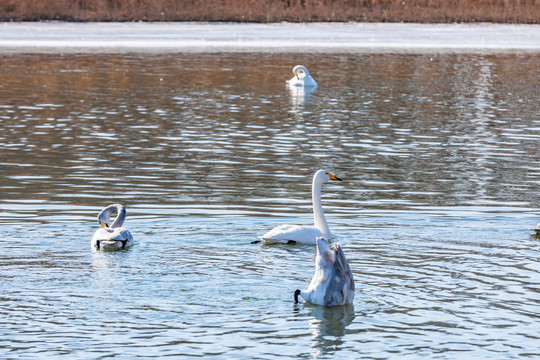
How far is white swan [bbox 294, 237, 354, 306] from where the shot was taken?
9.38 m

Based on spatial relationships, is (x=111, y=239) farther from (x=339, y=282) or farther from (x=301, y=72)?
(x=301, y=72)

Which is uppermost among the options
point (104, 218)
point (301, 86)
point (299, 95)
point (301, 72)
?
point (301, 72)

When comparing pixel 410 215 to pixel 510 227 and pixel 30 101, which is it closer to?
pixel 510 227

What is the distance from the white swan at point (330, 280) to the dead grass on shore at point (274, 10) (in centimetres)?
4006

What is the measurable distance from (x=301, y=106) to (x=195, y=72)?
834cm

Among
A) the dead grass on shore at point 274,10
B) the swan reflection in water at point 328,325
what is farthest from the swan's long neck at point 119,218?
the dead grass on shore at point 274,10

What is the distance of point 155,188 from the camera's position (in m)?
15.5

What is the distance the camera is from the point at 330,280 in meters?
9.47

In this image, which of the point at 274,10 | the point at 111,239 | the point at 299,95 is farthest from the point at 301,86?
the point at 274,10

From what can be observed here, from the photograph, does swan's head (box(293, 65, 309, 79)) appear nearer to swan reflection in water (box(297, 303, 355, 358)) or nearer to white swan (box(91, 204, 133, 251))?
white swan (box(91, 204, 133, 251))

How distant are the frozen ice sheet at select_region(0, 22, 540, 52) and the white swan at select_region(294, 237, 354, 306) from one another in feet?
109

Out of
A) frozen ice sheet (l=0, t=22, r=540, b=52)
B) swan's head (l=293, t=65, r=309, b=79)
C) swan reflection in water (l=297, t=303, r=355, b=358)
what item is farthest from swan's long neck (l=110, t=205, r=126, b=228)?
frozen ice sheet (l=0, t=22, r=540, b=52)

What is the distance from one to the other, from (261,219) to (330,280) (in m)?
3.94

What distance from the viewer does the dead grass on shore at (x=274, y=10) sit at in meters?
Result: 49.0
